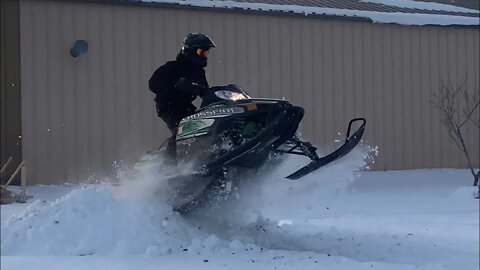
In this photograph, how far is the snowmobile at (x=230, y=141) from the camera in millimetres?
7422

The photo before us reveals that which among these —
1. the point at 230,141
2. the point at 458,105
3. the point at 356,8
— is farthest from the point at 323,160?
the point at 458,105

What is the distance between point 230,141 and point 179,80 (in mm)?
957

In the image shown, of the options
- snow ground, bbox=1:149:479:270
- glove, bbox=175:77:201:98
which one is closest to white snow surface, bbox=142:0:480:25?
snow ground, bbox=1:149:479:270

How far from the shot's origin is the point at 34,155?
13.4 m

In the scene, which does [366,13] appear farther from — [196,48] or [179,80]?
[179,80]

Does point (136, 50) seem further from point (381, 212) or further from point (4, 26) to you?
point (381, 212)

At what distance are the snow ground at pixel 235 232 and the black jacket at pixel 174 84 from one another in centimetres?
75

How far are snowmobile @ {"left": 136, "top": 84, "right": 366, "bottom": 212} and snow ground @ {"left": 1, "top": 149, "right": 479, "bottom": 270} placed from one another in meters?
0.30

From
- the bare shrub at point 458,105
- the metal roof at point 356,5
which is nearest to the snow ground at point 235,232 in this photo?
the metal roof at point 356,5

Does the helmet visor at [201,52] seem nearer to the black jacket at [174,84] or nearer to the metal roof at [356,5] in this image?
the black jacket at [174,84]

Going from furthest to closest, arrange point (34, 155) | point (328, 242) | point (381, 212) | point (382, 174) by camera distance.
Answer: point (382, 174)
point (34, 155)
point (381, 212)
point (328, 242)

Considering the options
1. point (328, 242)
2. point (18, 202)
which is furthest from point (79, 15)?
point (328, 242)

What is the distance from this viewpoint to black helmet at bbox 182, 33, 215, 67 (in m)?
8.29

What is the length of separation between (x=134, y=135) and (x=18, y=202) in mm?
5885
